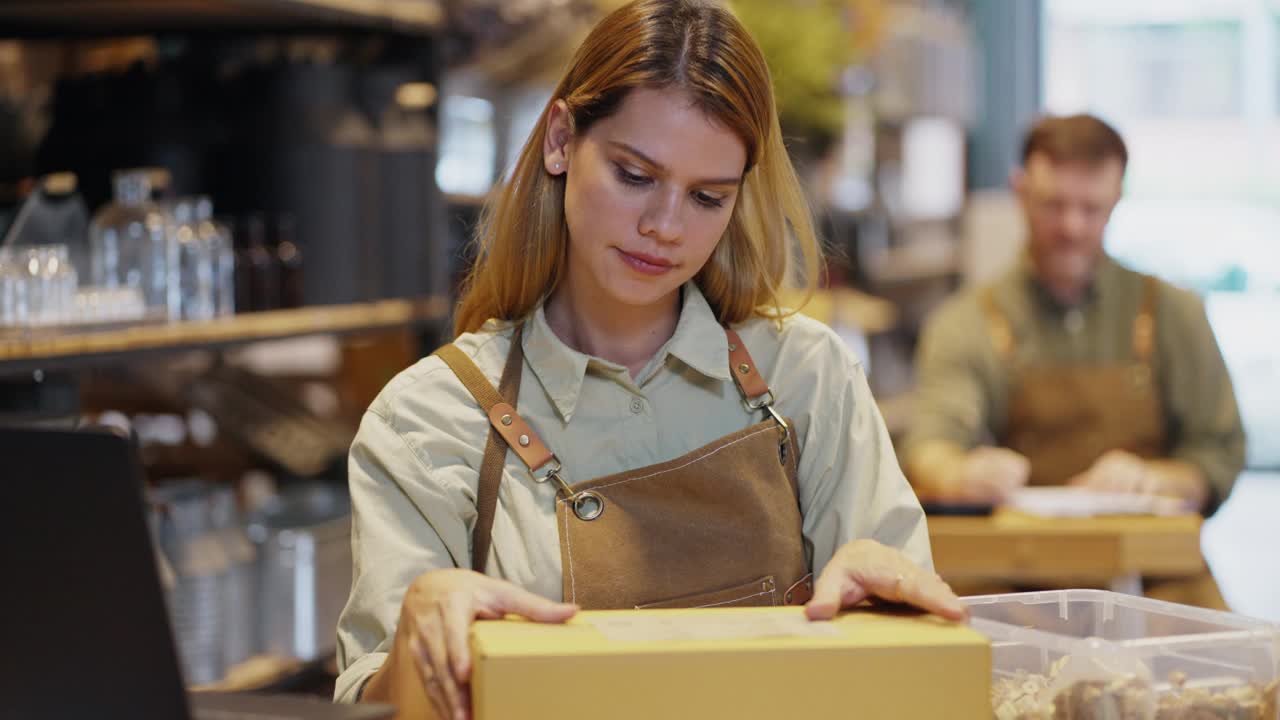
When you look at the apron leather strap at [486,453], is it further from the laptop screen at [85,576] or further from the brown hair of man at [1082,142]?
the brown hair of man at [1082,142]

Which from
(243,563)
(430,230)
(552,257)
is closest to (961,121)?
(430,230)

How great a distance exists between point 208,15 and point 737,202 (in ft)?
4.66

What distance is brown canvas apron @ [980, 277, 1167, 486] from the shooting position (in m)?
3.33

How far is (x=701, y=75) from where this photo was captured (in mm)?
1514

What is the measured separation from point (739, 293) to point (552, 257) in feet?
0.78

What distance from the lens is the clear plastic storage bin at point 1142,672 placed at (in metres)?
1.23

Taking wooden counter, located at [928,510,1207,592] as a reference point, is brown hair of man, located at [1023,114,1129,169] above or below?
above

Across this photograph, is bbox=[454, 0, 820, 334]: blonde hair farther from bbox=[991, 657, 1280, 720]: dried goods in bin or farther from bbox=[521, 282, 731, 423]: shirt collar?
bbox=[991, 657, 1280, 720]: dried goods in bin

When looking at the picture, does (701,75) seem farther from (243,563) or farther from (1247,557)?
(1247,557)

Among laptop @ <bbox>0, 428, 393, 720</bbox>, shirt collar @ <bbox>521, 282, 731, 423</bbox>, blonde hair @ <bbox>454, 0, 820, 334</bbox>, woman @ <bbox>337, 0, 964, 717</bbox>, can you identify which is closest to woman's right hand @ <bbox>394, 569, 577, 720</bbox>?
woman @ <bbox>337, 0, 964, 717</bbox>

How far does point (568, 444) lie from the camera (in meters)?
1.61

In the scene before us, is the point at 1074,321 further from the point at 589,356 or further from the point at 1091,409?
the point at 589,356

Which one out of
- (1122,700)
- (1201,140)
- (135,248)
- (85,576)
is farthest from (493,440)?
(1201,140)

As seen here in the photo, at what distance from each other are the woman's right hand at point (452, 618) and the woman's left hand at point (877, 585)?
0.24m
